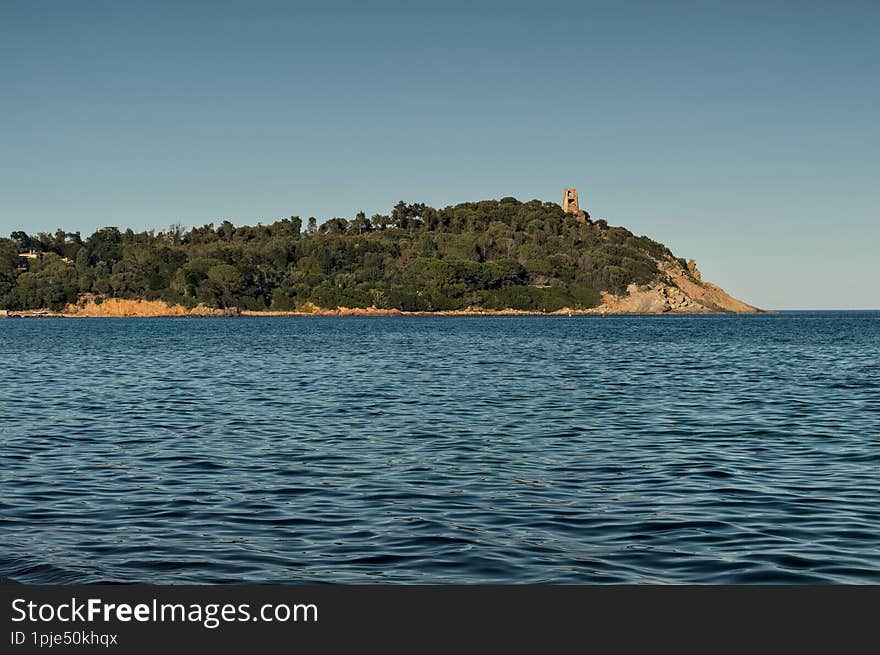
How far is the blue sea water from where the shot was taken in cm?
1378

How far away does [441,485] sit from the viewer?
65.3ft

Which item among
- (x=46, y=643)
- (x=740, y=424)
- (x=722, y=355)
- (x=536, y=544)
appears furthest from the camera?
(x=722, y=355)

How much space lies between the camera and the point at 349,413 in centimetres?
3394

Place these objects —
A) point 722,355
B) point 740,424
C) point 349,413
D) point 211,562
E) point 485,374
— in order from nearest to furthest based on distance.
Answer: point 211,562, point 740,424, point 349,413, point 485,374, point 722,355

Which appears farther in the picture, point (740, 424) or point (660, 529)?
point (740, 424)

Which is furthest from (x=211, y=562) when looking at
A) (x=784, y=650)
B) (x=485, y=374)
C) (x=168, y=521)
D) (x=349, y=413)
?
(x=485, y=374)

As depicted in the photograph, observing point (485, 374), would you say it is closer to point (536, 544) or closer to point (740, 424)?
point (740, 424)

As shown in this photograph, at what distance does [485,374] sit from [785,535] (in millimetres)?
40119

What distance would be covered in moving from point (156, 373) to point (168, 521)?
4210cm

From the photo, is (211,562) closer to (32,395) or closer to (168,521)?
(168,521)

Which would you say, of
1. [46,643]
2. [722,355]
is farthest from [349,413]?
[722,355]

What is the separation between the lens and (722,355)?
8025 cm

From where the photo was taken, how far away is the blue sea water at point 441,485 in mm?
13781

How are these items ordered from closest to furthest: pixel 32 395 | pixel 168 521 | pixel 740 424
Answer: pixel 168 521, pixel 740 424, pixel 32 395
